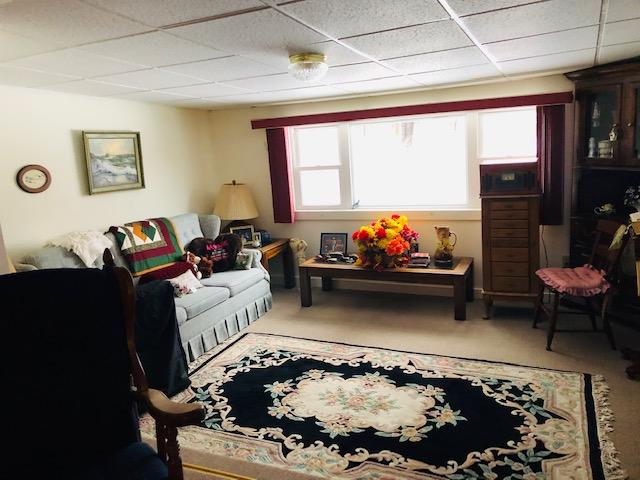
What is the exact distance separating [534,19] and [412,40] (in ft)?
2.02

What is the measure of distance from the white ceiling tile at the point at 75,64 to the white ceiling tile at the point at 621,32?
270 cm

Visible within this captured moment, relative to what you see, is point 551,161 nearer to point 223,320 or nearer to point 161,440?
point 223,320

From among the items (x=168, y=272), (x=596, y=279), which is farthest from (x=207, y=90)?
(x=596, y=279)

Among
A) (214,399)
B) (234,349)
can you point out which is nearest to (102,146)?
(234,349)

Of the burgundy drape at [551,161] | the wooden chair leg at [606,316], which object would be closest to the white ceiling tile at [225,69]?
the burgundy drape at [551,161]

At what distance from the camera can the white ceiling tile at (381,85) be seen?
404 centimetres

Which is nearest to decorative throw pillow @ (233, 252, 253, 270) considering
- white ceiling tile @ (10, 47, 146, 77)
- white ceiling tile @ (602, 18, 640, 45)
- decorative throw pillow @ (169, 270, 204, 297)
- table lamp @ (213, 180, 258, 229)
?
decorative throw pillow @ (169, 270, 204, 297)

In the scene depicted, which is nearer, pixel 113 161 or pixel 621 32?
pixel 621 32

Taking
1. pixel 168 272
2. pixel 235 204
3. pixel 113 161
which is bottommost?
pixel 168 272

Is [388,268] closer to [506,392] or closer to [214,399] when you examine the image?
[506,392]

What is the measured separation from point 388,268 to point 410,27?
2.38 m

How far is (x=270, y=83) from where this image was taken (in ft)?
12.7

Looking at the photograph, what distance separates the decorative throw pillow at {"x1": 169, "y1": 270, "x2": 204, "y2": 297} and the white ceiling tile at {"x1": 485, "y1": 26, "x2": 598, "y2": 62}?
109 inches

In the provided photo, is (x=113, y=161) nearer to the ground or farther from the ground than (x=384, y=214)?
farther from the ground
